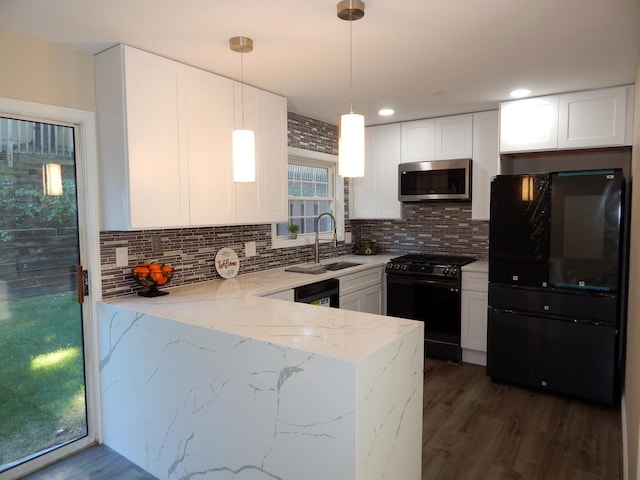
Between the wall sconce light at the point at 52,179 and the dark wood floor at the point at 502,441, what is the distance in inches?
60.7

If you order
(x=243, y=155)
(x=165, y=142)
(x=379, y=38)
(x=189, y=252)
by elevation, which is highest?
(x=379, y=38)

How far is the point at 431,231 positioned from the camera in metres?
4.60

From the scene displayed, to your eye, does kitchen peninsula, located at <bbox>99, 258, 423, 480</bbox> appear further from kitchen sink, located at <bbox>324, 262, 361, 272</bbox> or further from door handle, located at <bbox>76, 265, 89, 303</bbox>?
kitchen sink, located at <bbox>324, 262, 361, 272</bbox>

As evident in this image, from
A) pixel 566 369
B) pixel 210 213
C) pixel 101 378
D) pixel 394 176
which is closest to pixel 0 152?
pixel 210 213

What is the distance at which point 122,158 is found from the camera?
2.38 metres

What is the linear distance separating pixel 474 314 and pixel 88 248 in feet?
10.1

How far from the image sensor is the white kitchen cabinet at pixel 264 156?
3049 millimetres

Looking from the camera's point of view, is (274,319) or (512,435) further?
(512,435)

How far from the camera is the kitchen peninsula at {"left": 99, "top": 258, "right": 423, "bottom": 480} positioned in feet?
5.24

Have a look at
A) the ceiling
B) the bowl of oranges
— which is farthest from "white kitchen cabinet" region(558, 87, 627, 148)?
the bowl of oranges

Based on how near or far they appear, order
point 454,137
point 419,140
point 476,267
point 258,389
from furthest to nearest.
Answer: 1. point 419,140
2. point 454,137
3. point 476,267
4. point 258,389

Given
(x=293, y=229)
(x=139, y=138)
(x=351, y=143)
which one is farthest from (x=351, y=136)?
(x=293, y=229)

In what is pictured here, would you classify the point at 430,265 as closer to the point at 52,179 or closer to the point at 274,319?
the point at 274,319

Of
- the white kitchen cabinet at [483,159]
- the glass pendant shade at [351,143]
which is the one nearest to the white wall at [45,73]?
the glass pendant shade at [351,143]
